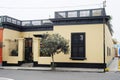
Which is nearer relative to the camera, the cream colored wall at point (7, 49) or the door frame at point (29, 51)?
the cream colored wall at point (7, 49)

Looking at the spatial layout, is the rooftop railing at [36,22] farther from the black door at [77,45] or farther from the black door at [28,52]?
the black door at [77,45]

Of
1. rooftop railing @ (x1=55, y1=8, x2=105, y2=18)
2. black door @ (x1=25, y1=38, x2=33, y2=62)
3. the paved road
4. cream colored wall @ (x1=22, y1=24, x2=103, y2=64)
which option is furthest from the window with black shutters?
black door @ (x1=25, y1=38, x2=33, y2=62)

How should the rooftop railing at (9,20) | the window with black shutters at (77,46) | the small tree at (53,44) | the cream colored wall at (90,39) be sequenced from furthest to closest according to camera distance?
the rooftop railing at (9,20), the window with black shutters at (77,46), the cream colored wall at (90,39), the small tree at (53,44)

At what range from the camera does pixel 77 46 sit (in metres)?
28.4

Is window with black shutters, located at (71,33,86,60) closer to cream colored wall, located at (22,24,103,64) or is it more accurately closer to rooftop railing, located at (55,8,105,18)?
cream colored wall, located at (22,24,103,64)

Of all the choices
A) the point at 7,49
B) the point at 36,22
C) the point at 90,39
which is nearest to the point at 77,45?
the point at 90,39

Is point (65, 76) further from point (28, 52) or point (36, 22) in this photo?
point (36, 22)

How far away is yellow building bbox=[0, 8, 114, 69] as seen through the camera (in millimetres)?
27375

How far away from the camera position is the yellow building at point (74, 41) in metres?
27.4

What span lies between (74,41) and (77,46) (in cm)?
70

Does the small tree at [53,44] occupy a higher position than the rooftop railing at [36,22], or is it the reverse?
the rooftop railing at [36,22]

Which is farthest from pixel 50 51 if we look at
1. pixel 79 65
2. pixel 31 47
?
pixel 31 47

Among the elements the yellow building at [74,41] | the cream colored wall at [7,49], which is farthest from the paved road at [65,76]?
the cream colored wall at [7,49]

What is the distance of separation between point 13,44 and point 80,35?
10227 mm
